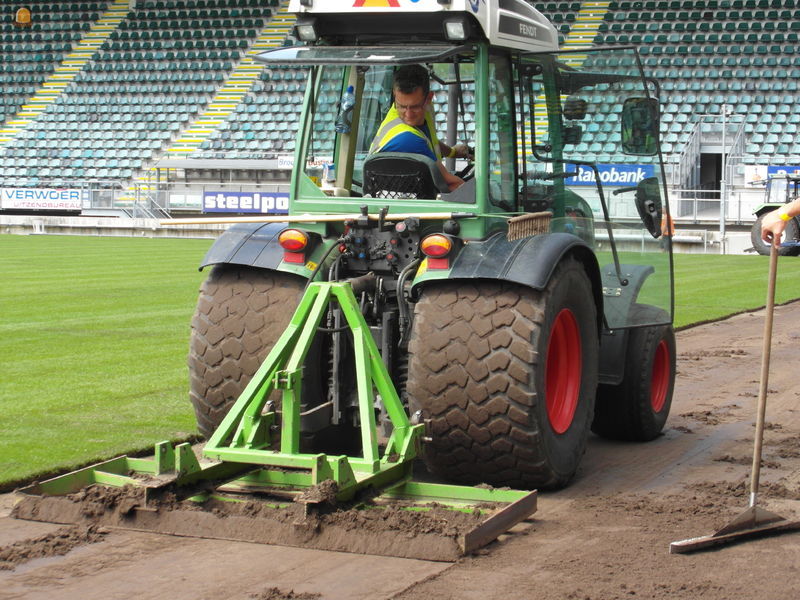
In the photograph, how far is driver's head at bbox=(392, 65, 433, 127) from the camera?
20.2 feet

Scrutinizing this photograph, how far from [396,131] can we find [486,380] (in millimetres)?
1498

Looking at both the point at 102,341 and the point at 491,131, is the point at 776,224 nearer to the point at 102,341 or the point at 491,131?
the point at 491,131

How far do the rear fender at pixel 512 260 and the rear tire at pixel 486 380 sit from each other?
0.09m

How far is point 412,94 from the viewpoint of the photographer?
6164 millimetres

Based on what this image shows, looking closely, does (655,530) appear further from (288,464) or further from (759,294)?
(759,294)

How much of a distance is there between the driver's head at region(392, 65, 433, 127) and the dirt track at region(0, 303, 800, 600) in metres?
2.06

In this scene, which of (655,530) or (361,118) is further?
(361,118)

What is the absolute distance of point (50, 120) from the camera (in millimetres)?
41969

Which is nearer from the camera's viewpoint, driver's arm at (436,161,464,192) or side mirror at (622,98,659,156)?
driver's arm at (436,161,464,192)

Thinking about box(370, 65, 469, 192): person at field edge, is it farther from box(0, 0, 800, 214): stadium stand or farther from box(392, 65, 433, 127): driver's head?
box(0, 0, 800, 214): stadium stand

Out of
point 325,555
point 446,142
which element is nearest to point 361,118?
point 446,142

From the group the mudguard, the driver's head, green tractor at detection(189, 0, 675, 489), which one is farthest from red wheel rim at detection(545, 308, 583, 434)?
the mudguard

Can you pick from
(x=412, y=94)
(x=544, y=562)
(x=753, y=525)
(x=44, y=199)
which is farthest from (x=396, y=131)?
(x=44, y=199)

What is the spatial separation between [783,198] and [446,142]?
80.8 ft
